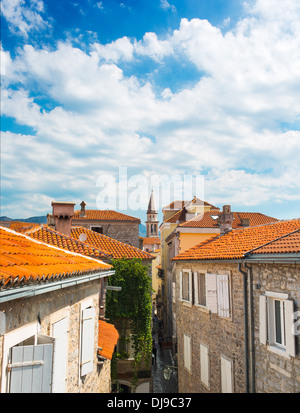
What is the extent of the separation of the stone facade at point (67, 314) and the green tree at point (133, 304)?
21.4ft

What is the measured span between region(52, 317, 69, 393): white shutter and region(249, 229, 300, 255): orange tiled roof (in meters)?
5.43

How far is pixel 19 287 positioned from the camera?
3609 millimetres

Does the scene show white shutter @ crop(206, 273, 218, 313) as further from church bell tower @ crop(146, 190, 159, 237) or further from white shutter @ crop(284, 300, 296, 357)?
church bell tower @ crop(146, 190, 159, 237)

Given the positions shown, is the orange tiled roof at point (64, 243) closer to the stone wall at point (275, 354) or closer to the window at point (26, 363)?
the stone wall at point (275, 354)

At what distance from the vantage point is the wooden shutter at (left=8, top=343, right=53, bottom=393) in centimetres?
389

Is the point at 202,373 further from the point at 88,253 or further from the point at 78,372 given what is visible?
the point at 78,372

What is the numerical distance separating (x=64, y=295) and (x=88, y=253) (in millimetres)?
7182

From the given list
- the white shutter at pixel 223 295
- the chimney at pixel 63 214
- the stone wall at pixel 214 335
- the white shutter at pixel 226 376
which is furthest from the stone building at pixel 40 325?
the chimney at pixel 63 214

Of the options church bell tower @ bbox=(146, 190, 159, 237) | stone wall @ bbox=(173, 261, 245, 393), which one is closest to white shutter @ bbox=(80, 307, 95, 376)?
stone wall @ bbox=(173, 261, 245, 393)

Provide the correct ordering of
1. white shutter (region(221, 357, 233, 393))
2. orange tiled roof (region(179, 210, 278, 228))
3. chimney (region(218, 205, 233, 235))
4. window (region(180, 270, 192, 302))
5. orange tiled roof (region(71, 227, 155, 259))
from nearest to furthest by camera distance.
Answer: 1. white shutter (region(221, 357, 233, 393))
2. window (region(180, 270, 192, 302))
3. orange tiled roof (region(71, 227, 155, 259))
4. chimney (region(218, 205, 233, 235))
5. orange tiled roof (region(179, 210, 278, 228))

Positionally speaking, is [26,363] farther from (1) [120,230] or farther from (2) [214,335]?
(1) [120,230]

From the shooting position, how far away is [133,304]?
15.4 meters
